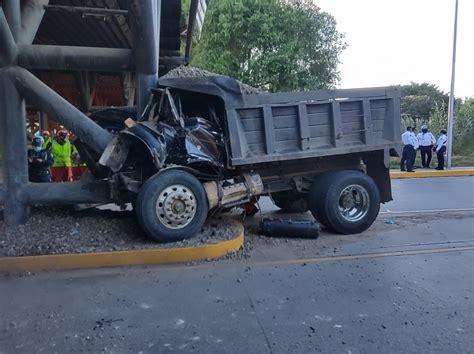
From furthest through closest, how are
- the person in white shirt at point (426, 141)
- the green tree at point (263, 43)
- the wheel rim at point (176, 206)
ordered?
the green tree at point (263, 43) < the person in white shirt at point (426, 141) < the wheel rim at point (176, 206)

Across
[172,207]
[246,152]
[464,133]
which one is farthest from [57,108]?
[464,133]

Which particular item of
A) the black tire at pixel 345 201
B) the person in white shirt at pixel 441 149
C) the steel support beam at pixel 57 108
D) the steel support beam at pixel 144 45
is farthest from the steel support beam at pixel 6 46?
the person in white shirt at pixel 441 149

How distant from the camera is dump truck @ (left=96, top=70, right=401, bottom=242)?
6.14 metres

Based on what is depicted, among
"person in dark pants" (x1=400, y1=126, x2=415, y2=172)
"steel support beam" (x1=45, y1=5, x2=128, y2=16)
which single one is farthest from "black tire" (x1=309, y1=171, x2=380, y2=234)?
"person in dark pants" (x1=400, y1=126, x2=415, y2=172)

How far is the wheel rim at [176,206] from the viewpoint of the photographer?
6.04 metres

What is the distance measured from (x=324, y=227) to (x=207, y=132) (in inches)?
93.8

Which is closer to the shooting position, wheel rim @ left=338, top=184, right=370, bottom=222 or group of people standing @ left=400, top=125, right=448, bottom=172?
wheel rim @ left=338, top=184, right=370, bottom=222

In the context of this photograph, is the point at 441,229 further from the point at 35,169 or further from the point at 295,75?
the point at 295,75

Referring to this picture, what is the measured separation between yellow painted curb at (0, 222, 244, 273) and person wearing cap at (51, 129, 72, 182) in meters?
5.82

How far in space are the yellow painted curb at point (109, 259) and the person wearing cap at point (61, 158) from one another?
19.1 feet

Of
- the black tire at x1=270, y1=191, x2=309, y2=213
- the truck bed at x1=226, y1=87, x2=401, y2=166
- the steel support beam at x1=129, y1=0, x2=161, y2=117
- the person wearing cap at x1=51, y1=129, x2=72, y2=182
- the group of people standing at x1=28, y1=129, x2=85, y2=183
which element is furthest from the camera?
the person wearing cap at x1=51, y1=129, x2=72, y2=182

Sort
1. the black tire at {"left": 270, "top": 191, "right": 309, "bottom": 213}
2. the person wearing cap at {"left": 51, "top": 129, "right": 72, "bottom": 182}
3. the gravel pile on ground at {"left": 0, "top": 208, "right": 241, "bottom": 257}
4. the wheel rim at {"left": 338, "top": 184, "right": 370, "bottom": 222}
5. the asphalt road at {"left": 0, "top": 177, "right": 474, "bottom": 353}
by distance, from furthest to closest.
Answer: the person wearing cap at {"left": 51, "top": 129, "right": 72, "bottom": 182}
the black tire at {"left": 270, "top": 191, "right": 309, "bottom": 213}
the wheel rim at {"left": 338, "top": 184, "right": 370, "bottom": 222}
the gravel pile on ground at {"left": 0, "top": 208, "right": 241, "bottom": 257}
the asphalt road at {"left": 0, "top": 177, "right": 474, "bottom": 353}

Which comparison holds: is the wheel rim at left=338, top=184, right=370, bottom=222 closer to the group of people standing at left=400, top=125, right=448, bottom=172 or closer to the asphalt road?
the asphalt road

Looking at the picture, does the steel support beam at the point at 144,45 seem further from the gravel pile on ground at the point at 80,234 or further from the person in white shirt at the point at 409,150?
the person in white shirt at the point at 409,150
